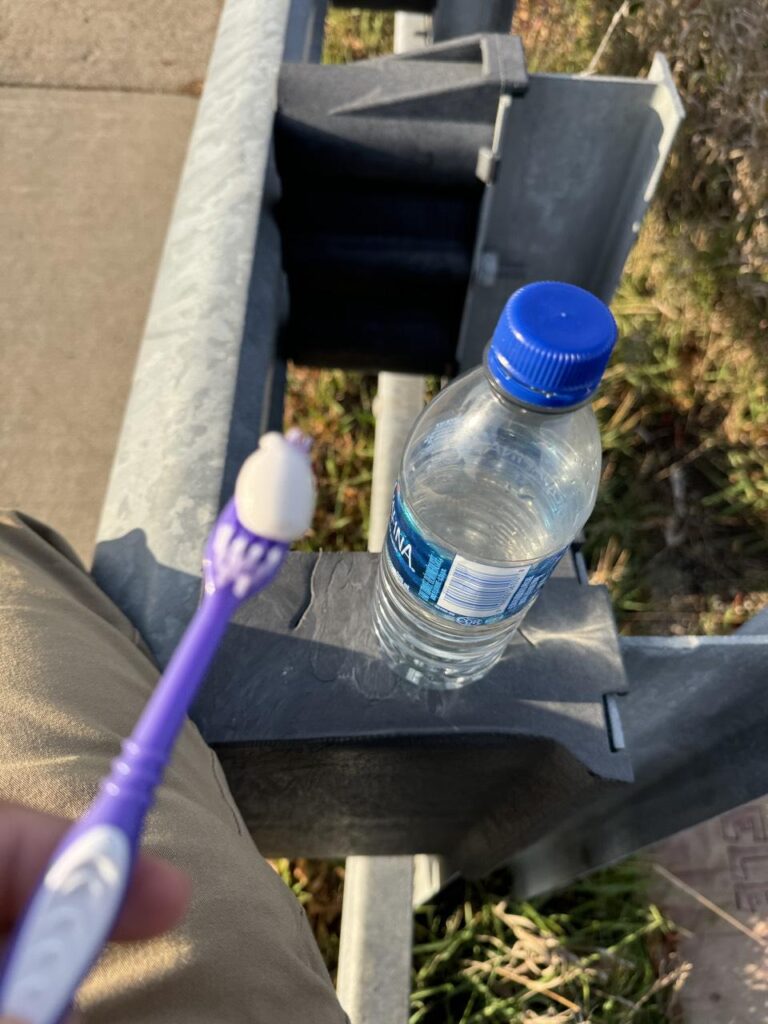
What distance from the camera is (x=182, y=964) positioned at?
0.85m

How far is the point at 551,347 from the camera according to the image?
0.87m

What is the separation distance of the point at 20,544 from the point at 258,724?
1.48 feet

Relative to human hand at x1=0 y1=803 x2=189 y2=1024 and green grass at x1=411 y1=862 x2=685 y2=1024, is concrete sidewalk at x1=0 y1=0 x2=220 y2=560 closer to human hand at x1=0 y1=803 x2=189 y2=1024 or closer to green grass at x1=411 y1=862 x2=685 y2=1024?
green grass at x1=411 y1=862 x2=685 y2=1024

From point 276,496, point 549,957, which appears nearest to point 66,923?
point 276,496

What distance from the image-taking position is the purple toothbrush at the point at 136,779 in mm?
525

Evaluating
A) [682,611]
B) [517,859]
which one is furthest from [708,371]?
[517,859]

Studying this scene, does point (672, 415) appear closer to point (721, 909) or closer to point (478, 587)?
point (721, 909)

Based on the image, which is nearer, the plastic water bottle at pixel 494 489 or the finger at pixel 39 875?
the finger at pixel 39 875

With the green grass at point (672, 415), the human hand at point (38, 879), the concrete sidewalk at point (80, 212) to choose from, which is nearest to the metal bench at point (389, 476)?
the green grass at point (672, 415)

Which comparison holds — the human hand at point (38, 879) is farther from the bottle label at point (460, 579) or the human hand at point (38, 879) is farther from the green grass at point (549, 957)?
the green grass at point (549, 957)

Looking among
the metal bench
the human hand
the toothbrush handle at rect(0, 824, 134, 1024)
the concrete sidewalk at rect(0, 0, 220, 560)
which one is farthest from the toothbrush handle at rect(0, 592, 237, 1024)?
the concrete sidewalk at rect(0, 0, 220, 560)

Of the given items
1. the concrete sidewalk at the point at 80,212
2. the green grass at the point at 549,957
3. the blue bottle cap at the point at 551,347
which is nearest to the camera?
the blue bottle cap at the point at 551,347

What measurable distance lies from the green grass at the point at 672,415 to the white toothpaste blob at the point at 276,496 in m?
1.84

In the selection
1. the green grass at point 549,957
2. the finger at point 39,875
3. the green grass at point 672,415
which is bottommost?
the green grass at point 549,957
